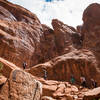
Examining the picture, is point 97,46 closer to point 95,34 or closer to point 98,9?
point 95,34

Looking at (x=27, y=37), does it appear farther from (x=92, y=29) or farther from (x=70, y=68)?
(x=92, y=29)

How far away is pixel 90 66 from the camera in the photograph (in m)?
34.7

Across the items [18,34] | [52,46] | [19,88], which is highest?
[18,34]

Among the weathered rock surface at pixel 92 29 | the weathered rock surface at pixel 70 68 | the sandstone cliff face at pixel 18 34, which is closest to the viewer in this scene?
the weathered rock surface at pixel 70 68

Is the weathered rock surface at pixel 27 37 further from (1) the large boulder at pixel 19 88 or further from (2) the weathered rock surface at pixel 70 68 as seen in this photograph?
(1) the large boulder at pixel 19 88

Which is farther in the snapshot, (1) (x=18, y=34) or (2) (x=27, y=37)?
(2) (x=27, y=37)

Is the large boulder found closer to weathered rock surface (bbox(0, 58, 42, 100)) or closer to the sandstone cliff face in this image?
weathered rock surface (bbox(0, 58, 42, 100))

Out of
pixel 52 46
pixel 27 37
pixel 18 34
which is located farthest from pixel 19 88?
pixel 52 46

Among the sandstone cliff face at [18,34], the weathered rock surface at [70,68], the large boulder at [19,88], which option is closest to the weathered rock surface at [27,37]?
the sandstone cliff face at [18,34]

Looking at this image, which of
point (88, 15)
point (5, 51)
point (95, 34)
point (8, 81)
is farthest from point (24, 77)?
point (88, 15)

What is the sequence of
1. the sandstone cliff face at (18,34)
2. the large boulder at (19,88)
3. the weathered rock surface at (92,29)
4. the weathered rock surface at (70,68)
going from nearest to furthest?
the large boulder at (19,88) → the weathered rock surface at (70,68) → the sandstone cliff face at (18,34) → the weathered rock surface at (92,29)

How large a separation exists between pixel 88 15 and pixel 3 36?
27.2 metres

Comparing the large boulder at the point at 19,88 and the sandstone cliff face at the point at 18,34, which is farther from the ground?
the sandstone cliff face at the point at 18,34

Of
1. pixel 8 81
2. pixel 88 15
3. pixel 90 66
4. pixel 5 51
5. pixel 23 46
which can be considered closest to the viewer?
pixel 8 81
